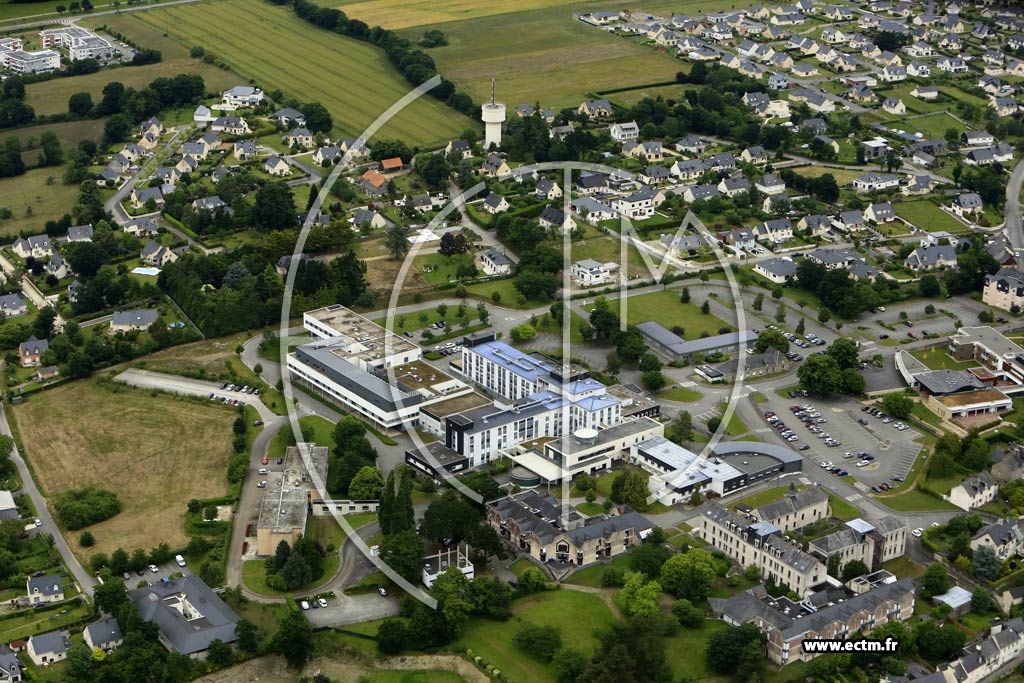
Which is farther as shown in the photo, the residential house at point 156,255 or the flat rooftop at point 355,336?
the residential house at point 156,255

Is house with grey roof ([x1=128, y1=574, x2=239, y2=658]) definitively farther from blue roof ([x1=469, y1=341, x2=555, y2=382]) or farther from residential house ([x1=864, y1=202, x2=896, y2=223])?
residential house ([x1=864, y1=202, x2=896, y2=223])

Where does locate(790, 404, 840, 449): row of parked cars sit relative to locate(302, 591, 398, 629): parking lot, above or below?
above

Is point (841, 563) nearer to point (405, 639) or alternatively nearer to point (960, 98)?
point (405, 639)

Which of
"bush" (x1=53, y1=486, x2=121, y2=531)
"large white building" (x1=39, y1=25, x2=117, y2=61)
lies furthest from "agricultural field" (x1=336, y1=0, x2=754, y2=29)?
"bush" (x1=53, y1=486, x2=121, y2=531)

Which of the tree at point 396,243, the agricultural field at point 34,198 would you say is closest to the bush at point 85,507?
the tree at point 396,243

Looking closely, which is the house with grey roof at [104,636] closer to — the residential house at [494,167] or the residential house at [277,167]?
the residential house at [277,167]

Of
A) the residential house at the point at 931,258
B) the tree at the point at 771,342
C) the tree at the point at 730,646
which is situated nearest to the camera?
the tree at the point at 730,646

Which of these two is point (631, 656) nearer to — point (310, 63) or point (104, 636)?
point (104, 636)
